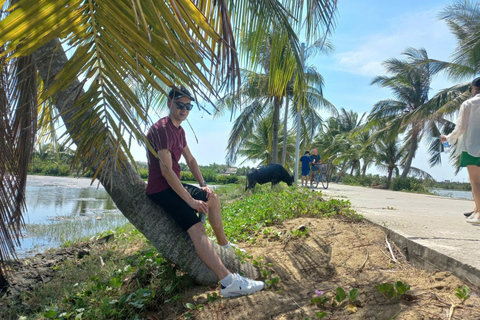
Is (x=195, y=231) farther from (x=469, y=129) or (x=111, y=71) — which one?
(x=469, y=129)

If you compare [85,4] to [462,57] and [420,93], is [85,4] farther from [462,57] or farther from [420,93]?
[420,93]

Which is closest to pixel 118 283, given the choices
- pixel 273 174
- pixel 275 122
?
pixel 273 174

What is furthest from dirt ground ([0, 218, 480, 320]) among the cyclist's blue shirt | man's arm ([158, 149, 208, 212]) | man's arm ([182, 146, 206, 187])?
the cyclist's blue shirt

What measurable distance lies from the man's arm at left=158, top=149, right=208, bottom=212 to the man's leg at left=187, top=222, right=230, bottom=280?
172 mm

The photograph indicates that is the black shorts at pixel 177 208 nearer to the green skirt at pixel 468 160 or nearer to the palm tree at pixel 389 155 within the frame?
the green skirt at pixel 468 160

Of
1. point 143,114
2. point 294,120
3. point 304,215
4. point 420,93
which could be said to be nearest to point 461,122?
point 304,215

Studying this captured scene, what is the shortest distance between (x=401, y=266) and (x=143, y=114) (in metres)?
2.23

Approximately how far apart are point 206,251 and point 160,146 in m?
0.87

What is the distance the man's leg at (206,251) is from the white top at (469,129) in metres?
3.23

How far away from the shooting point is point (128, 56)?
168 cm

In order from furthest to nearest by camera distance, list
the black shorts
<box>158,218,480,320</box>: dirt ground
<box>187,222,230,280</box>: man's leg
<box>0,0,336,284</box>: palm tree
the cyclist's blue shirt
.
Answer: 1. the cyclist's blue shirt
2. the black shorts
3. <box>187,222,230,280</box>: man's leg
4. <box>158,218,480,320</box>: dirt ground
5. <box>0,0,336,284</box>: palm tree

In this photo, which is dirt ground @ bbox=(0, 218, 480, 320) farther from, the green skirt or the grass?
the green skirt

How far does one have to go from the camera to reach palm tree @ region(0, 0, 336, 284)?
1454 mm

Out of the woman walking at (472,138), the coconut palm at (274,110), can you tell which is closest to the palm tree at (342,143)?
the coconut palm at (274,110)
